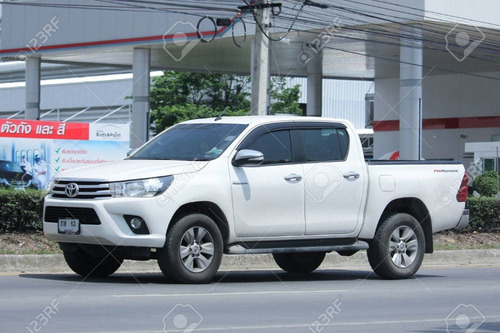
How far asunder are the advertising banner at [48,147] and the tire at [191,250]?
12433 mm

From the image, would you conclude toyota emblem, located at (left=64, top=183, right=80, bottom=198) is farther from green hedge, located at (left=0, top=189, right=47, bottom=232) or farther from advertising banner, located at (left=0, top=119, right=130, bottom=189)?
advertising banner, located at (left=0, top=119, right=130, bottom=189)

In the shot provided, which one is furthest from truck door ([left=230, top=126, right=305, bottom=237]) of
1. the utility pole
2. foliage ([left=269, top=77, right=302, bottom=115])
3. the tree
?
foliage ([left=269, top=77, right=302, bottom=115])

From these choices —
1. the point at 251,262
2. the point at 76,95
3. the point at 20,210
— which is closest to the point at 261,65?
the point at 251,262

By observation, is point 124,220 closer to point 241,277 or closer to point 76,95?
point 241,277

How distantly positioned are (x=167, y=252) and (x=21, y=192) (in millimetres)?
4750

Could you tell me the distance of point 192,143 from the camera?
1238 cm

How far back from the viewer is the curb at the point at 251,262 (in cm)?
1353

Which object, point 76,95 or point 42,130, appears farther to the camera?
point 76,95

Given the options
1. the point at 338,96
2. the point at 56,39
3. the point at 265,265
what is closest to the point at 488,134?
the point at 56,39

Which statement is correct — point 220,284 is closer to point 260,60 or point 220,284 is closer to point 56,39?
point 260,60

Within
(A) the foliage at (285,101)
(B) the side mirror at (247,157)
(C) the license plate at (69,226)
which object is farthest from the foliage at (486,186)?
(A) the foliage at (285,101)

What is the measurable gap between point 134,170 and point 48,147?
13279mm

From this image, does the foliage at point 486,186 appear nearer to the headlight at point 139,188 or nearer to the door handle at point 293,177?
the door handle at point 293,177

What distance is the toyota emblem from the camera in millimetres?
11453
